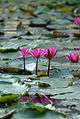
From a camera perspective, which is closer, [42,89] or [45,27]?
[42,89]

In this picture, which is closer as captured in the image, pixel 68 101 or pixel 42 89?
pixel 68 101

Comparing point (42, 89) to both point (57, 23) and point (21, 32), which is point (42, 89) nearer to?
point (21, 32)

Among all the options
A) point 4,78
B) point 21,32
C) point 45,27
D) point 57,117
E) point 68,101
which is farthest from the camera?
point 45,27

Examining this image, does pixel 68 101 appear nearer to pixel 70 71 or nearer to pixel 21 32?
pixel 70 71

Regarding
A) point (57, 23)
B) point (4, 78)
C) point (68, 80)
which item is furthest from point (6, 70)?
point (57, 23)

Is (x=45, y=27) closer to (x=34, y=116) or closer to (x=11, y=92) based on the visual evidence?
(x=11, y=92)

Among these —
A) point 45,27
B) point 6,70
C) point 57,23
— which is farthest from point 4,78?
point 57,23

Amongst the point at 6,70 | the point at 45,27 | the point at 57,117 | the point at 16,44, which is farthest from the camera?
the point at 45,27

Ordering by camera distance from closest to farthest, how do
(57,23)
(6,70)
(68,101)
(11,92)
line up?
(68,101) < (11,92) < (6,70) < (57,23)

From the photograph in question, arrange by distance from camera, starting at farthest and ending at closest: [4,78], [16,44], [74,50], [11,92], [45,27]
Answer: [45,27]
[16,44]
[74,50]
[4,78]
[11,92]
